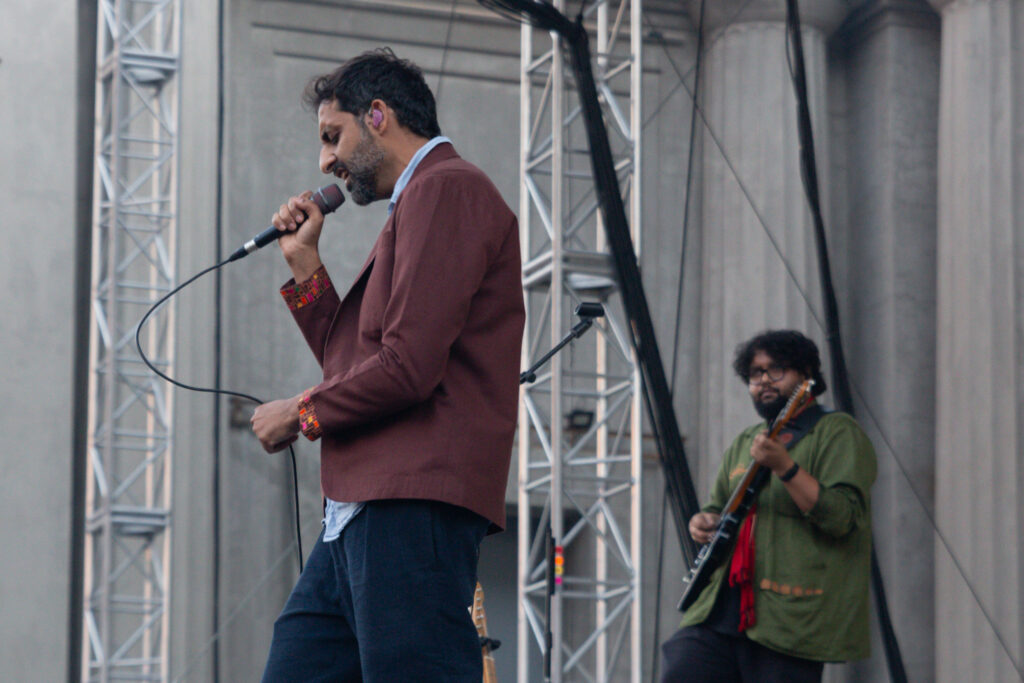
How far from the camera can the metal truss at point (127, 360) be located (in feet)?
18.5

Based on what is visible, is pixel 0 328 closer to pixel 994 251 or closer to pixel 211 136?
pixel 211 136

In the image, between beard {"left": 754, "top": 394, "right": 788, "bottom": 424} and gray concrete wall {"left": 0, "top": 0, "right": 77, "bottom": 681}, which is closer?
beard {"left": 754, "top": 394, "right": 788, "bottom": 424}

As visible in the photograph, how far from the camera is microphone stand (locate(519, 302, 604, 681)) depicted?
2.95m

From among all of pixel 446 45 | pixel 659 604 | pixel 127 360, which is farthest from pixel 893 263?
pixel 127 360

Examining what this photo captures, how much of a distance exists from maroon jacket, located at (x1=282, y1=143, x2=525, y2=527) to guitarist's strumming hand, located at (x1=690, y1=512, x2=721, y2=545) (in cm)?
147

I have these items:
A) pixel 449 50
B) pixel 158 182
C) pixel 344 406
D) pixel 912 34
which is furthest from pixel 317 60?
pixel 344 406

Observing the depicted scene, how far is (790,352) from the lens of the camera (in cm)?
→ 313

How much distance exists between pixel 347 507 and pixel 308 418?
115 millimetres

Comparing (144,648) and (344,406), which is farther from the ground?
(344,406)

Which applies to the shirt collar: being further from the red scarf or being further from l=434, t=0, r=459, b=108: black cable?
l=434, t=0, r=459, b=108: black cable

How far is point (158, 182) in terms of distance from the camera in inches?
231

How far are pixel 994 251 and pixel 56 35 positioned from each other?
3.86m

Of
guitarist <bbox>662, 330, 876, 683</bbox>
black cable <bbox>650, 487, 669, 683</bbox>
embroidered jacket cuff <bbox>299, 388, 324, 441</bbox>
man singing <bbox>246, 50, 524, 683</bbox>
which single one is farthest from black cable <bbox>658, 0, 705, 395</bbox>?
embroidered jacket cuff <bbox>299, 388, 324, 441</bbox>

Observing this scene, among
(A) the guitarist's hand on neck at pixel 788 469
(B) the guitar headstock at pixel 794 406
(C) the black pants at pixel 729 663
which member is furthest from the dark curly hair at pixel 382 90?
(C) the black pants at pixel 729 663
